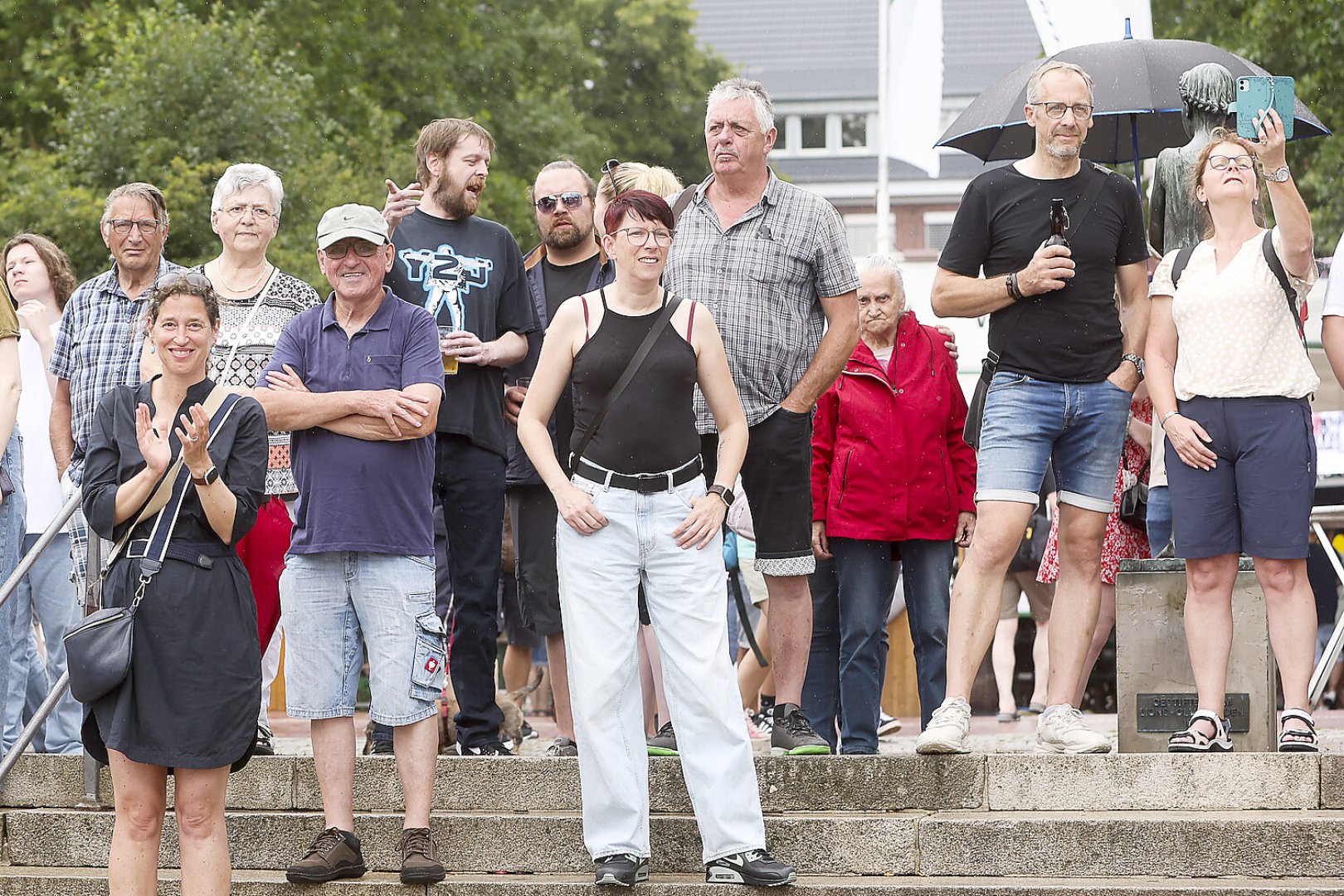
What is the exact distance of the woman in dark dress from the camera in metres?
5.04

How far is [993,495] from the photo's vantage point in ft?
20.2

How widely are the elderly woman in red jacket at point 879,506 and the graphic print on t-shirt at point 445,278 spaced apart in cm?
154

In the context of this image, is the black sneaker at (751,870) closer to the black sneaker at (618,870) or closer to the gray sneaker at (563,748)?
the black sneaker at (618,870)

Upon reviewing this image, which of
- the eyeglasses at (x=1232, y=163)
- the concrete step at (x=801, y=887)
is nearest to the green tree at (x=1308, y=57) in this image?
the eyeglasses at (x=1232, y=163)

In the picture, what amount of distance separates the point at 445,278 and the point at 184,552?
1.94 metres

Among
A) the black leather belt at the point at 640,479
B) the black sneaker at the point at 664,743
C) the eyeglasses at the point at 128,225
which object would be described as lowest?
the black sneaker at the point at 664,743

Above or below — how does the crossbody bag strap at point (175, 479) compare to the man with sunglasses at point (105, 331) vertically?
below

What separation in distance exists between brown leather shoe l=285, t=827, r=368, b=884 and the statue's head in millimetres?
4158

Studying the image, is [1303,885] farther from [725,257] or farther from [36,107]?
[36,107]

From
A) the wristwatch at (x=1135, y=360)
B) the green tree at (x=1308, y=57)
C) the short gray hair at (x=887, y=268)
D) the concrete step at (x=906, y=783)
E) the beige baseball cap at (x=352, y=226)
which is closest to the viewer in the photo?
the concrete step at (x=906, y=783)

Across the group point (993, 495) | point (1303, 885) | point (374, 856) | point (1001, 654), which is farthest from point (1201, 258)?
point (1001, 654)

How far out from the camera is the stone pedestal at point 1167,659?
6.14 metres

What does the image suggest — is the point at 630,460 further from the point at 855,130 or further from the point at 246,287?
the point at 855,130

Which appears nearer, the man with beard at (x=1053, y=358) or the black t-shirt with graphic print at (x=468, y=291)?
the man with beard at (x=1053, y=358)
